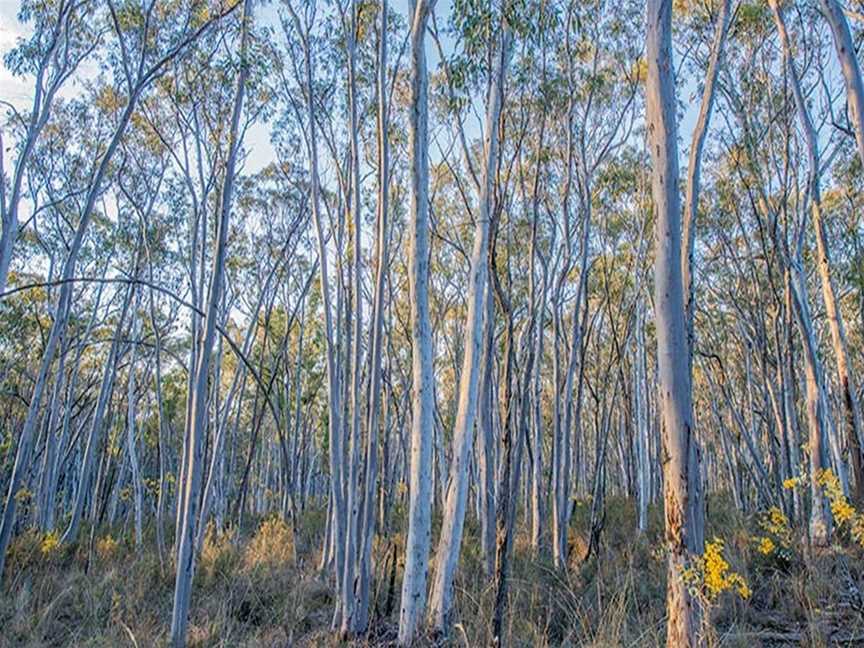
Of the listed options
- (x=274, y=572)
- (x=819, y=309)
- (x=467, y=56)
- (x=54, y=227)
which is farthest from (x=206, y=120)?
(x=819, y=309)

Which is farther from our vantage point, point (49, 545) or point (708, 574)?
point (49, 545)

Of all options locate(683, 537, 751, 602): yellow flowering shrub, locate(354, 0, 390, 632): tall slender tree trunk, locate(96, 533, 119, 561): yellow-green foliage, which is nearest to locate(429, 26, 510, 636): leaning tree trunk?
locate(354, 0, 390, 632): tall slender tree trunk

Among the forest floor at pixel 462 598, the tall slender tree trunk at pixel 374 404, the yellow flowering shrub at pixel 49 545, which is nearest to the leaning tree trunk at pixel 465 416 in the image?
the forest floor at pixel 462 598

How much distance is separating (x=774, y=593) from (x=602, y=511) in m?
3.21

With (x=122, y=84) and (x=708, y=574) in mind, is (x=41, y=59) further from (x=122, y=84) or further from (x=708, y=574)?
(x=708, y=574)

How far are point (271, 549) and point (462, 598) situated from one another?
442 centimetres

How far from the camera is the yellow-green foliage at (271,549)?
8031mm

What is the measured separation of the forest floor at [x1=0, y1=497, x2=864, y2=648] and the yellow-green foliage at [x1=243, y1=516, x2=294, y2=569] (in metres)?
0.06

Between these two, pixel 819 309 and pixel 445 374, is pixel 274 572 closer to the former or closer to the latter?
pixel 445 374

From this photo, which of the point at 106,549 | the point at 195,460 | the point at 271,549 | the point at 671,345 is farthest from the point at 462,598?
the point at 106,549

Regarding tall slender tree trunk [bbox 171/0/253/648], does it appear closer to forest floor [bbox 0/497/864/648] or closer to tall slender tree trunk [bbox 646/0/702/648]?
forest floor [bbox 0/497/864/648]

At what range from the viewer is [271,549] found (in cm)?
912

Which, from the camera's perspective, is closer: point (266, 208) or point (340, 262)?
point (340, 262)

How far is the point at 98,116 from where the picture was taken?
36.8ft
